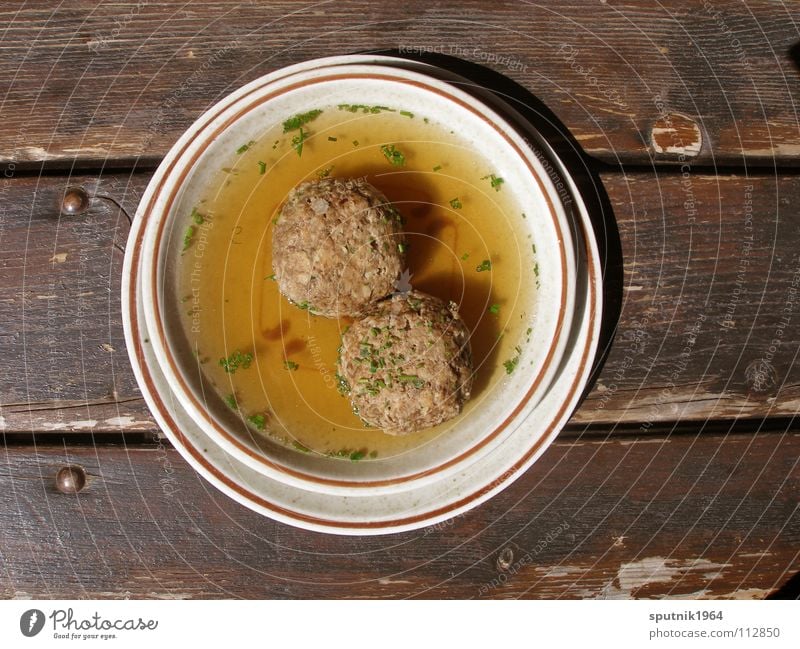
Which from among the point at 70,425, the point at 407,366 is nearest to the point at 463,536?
the point at 407,366

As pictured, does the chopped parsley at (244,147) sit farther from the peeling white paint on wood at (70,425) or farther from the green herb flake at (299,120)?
the peeling white paint on wood at (70,425)

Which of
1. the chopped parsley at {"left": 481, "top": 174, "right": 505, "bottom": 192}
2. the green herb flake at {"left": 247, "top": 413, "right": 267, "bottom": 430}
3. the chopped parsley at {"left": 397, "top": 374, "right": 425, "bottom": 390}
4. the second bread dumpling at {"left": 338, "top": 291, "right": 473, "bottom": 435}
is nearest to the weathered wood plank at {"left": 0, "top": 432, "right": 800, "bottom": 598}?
the green herb flake at {"left": 247, "top": 413, "right": 267, "bottom": 430}

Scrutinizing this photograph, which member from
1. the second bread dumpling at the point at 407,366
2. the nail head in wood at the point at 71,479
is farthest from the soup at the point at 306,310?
the nail head in wood at the point at 71,479

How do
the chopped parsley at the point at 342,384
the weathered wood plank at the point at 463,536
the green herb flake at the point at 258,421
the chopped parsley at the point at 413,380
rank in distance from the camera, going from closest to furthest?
the chopped parsley at the point at 413,380
the chopped parsley at the point at 342,384
the green herb flake at the point at 258,421
the weathered wood plank at the point at 463,536

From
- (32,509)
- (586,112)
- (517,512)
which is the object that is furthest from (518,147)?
(32,509)

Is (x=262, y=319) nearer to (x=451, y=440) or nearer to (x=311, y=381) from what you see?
(x=311, y=381)

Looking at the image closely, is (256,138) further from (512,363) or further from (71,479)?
(71,479)

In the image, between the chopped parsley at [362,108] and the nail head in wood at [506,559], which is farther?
the nail head in wood at [506,559]
